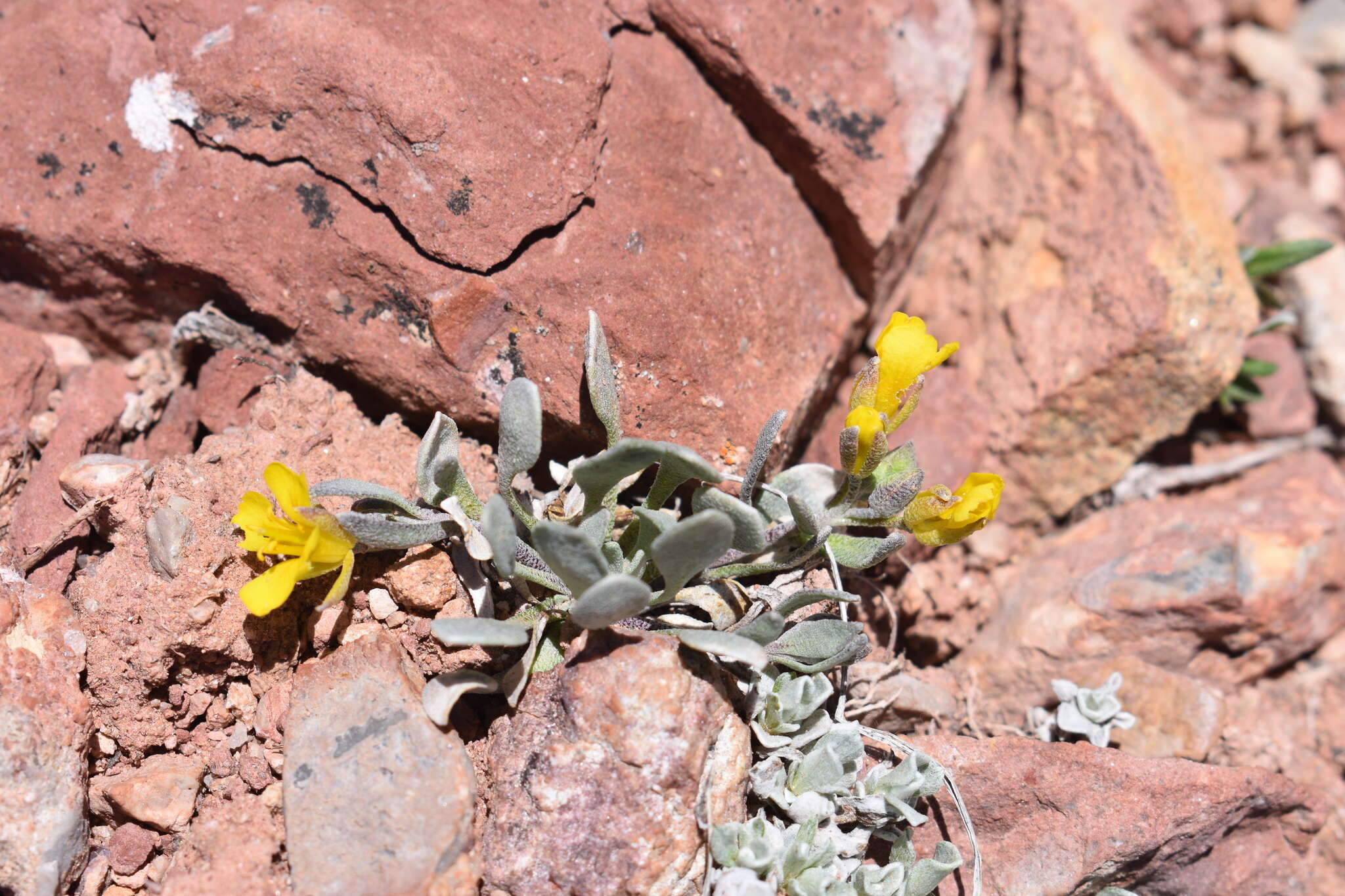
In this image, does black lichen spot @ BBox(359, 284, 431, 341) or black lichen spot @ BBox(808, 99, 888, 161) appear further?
black lichen spot @ BBox(808, 99, 888, 161)

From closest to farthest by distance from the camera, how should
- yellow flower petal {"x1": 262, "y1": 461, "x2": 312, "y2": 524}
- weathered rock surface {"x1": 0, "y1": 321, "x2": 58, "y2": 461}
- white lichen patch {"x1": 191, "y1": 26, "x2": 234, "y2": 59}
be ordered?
yellow flower petal {"x1": 262, "y1": 461, "x2": 312, "y2": 524} < white lichen patch {"x1": 191, "y1": 26, "x2": 234, "y2": 59} < weathered rock surface {"x1": 0, "y1": 321, "x2": 58, "y2": 461}

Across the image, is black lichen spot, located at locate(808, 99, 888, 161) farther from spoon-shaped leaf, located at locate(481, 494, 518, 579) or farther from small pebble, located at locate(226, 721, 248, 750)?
small pebble, located at locate(226, 721, 248, 750)

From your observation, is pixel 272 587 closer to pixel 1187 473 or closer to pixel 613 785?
pixel 613 785

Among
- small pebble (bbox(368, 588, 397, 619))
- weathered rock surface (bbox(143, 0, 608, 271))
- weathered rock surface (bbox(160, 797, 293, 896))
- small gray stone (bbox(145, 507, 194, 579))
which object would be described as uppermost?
weathered rock surface (bbox(143, 0, 608, 271))

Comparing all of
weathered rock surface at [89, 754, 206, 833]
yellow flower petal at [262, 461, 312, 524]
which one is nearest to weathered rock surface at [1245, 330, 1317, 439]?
yellow flower petal at [262, 461, 312, 524]

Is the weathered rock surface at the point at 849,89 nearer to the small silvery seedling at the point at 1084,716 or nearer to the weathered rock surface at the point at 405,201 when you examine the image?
the weathered rock surface at the point at 405,201

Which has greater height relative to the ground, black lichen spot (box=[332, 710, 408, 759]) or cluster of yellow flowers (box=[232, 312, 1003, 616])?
cluster of yellow flowers (box=[232, 312, 1003, 616])

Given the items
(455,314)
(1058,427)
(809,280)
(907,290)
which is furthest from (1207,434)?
(455,314)
